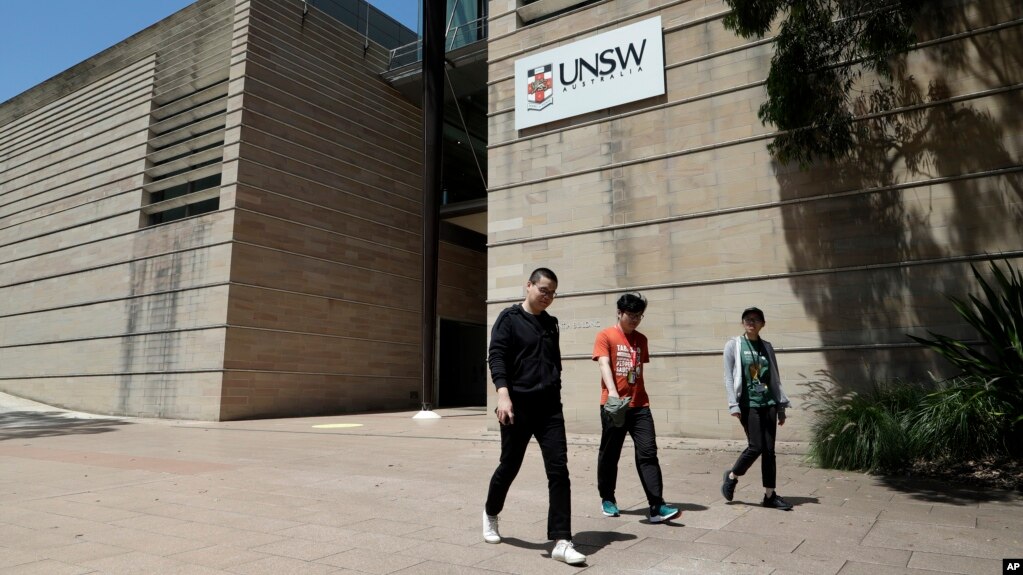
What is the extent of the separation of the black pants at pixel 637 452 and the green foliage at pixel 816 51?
6120 mm

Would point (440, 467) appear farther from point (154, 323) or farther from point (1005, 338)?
point (154, 323)

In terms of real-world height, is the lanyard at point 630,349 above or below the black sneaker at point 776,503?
above

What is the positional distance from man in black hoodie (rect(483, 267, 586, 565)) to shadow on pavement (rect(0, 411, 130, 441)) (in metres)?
12.7

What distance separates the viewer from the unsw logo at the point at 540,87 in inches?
544

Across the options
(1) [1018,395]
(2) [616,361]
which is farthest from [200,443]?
(1) [1018,395]

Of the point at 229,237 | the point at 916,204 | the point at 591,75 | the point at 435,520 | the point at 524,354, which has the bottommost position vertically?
the point at 435,520

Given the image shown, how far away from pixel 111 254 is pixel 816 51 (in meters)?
20.8

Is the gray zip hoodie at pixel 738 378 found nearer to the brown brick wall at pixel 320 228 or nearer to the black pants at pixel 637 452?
the black pants at pixel 637 452

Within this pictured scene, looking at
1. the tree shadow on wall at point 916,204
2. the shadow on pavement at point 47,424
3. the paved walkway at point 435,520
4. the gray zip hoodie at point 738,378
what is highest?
the tree shadow on wall at point 916,204

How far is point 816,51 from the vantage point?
917 centimetres

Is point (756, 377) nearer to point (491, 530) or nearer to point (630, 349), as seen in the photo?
point (630, 349)

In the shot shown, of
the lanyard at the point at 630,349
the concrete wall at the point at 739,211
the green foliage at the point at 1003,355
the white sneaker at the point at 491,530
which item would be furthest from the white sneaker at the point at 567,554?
the concrete wall at the point at 739,211

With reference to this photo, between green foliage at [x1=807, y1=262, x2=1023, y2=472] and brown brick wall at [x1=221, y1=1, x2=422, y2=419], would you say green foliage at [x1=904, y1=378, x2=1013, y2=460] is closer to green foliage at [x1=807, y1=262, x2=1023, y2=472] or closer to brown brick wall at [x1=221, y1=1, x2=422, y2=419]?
green foliage at [x1=807, y1=262, x2=1023, y2=472]

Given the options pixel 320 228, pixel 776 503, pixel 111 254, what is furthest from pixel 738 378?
pixel 111 254
